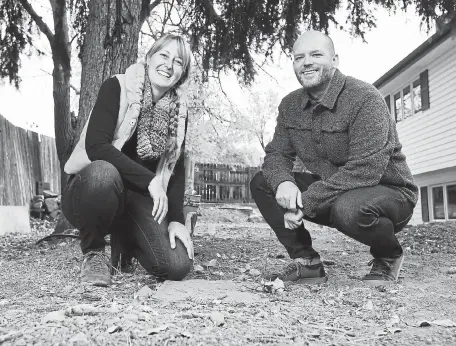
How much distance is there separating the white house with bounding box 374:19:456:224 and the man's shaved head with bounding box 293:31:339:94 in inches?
314

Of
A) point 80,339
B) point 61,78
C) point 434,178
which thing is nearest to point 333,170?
point 80,339

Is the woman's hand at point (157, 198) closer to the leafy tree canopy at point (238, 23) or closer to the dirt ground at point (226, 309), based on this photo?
the dirt ground at point (226, 309)

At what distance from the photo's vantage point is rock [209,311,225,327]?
1.81m

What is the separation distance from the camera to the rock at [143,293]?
2361 millimetres

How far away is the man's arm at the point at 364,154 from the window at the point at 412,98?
10.3 meters

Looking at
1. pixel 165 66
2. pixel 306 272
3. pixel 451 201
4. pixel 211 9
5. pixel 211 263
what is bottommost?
pixel 451 201

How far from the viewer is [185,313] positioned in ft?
6.39

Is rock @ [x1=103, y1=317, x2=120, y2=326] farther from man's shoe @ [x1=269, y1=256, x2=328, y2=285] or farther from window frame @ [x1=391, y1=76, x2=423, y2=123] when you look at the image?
window frame @ [x1=391, y1=76, x2=423, y2=123]

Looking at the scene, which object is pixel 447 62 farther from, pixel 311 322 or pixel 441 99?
pixel 311 322

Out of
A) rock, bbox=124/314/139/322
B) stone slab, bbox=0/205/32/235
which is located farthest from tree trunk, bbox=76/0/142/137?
stone slab, bbox=0/205/32/235

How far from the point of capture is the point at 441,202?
13.4 meters

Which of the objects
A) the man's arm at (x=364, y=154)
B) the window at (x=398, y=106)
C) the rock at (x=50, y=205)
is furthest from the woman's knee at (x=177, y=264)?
the window at (x=398, y=106)

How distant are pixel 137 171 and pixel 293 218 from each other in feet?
2.99

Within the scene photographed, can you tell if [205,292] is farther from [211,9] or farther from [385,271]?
[211,9]
